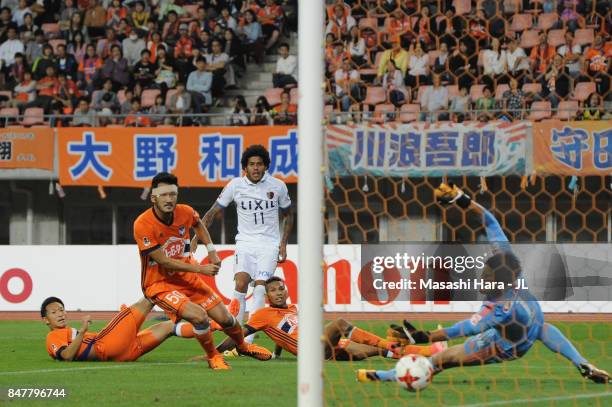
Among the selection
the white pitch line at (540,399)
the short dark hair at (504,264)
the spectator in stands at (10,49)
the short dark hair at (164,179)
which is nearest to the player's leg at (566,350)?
the white pitch line at (540,399)

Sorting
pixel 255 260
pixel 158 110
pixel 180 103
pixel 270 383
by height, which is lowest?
pixel 270 383

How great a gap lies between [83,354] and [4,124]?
501 inches

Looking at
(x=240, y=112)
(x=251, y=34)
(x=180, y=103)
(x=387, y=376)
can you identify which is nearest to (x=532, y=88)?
(x=387, y=376)

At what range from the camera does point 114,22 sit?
22.8 metres

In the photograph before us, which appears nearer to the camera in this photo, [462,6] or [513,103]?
[462,6]

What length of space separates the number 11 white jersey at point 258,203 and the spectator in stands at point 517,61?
247 centimetres

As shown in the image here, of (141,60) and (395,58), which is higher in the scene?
(141,60)

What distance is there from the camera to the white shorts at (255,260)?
35.1 feet

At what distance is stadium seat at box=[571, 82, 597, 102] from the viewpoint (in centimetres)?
1072

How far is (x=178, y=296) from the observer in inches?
341

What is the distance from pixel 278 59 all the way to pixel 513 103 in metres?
8.50

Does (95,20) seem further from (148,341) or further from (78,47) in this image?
(148,341)

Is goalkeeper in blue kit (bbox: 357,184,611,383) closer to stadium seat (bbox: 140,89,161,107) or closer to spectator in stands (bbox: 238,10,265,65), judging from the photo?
stadium seat (bbox: 140,89,161,107)

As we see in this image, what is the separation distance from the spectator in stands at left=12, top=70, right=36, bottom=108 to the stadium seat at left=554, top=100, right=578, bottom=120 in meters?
10.7
